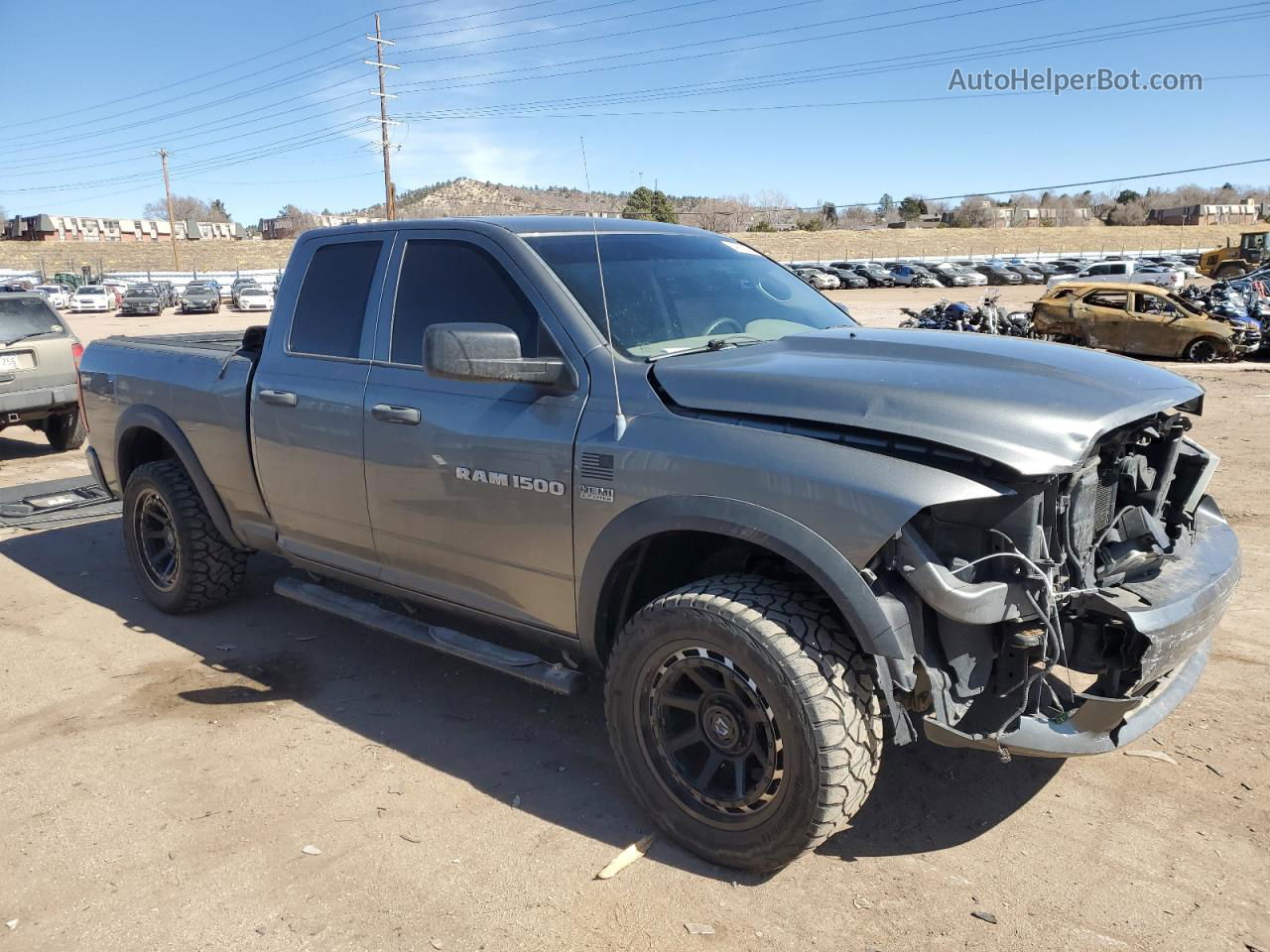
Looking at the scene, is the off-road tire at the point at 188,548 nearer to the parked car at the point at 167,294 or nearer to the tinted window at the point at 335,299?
the tinted window at the point at 335,299

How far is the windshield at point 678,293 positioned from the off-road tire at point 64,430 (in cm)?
936

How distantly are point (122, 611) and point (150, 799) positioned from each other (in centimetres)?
244

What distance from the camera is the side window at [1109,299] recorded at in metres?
19.4

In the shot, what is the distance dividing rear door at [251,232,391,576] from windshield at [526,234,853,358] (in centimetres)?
97

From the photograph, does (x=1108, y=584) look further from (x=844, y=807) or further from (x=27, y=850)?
(x=27, y=850)

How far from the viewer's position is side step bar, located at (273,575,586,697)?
11.6 ft

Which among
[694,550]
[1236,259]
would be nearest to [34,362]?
[694,550]

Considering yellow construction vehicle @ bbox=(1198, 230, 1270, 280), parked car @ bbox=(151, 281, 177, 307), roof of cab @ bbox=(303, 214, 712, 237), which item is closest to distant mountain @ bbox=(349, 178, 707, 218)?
roof of cab @ bbox=(303, 214, 712, 237)

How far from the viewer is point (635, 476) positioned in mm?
3154

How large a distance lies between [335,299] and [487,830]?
241cm

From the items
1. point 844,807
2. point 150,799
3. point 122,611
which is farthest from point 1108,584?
point 122,611

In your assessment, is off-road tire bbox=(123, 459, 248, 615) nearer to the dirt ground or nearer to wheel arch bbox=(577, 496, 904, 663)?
the dirt ground

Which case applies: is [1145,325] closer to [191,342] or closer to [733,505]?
[191,342]

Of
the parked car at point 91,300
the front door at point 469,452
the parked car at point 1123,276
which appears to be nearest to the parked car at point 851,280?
the parked car at point 1123,276
